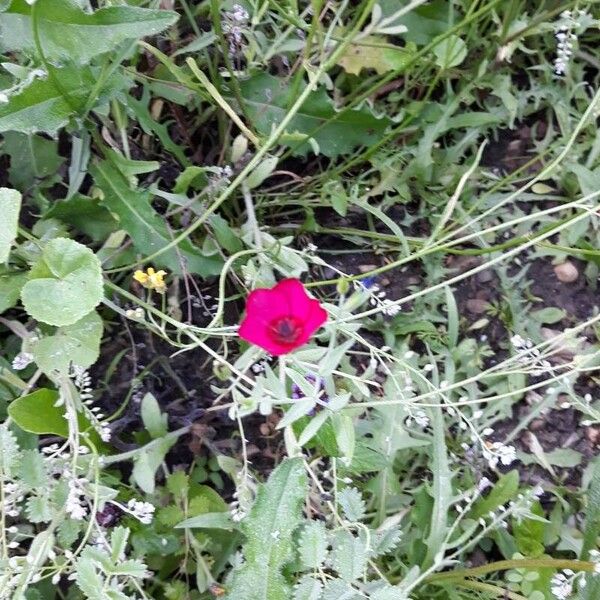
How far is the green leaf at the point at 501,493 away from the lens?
1116 mm

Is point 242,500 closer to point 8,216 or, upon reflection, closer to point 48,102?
point 8,216

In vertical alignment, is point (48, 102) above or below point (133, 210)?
above

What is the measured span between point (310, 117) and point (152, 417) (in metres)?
0.55

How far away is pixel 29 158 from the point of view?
3.88 ft

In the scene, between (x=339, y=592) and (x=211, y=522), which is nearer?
(x=339, y=592)

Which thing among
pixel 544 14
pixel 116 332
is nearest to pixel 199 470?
pixel 116 332

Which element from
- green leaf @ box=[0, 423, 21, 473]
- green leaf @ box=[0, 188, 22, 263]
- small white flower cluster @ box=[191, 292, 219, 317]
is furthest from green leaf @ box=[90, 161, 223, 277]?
green leaf @ box=[0, 423, 21, 473]

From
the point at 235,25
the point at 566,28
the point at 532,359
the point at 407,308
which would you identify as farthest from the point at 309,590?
the point at 566,28

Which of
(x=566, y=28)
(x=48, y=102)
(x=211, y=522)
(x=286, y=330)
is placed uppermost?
(x=566, y=28)

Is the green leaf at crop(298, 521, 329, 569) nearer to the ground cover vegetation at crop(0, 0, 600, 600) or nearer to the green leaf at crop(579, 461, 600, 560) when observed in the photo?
the ground cover vegetation at crop(0, 0, 600, 600)

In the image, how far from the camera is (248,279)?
1024mm

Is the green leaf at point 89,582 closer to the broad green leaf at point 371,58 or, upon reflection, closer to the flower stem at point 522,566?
the flower stem at point 522,566

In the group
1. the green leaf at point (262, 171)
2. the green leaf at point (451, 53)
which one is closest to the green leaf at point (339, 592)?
the green leaf at point (262, 171)

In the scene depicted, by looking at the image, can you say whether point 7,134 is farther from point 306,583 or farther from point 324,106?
point 306,583
